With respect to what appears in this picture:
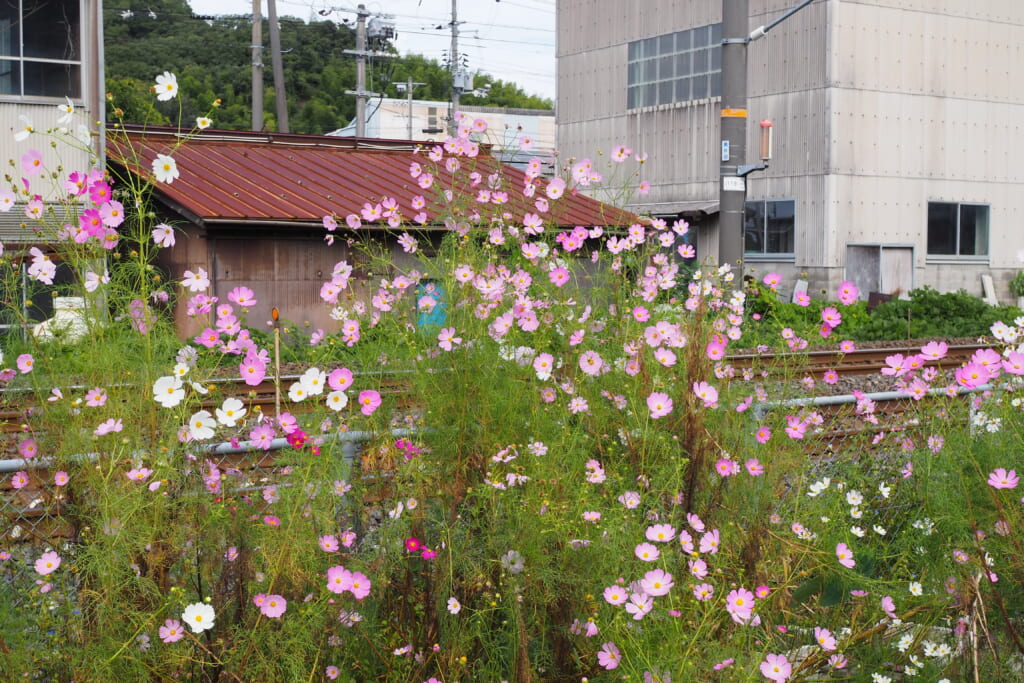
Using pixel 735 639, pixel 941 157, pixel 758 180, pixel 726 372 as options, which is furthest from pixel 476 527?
pixel 941 157

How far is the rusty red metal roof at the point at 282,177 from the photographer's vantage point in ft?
52.7

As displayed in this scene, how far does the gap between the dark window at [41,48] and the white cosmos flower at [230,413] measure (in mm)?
13663

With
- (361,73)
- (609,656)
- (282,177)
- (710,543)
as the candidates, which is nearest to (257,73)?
(361,73)

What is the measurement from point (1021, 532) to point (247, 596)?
8.69 feet

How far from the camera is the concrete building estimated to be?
76.7 feet

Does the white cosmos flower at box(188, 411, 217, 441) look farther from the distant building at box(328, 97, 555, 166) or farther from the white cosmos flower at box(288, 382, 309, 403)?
the distant building at box(328, 97, 555, 166)

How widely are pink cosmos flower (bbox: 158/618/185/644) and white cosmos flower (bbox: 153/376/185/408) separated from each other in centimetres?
62

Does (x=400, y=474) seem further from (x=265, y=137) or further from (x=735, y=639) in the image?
(x=265, y=137)

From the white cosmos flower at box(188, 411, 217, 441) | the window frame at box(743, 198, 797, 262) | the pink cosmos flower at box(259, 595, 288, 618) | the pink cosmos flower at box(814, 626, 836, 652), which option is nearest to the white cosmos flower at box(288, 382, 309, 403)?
the white cosmos flower at box(188, 411, 217, 441)

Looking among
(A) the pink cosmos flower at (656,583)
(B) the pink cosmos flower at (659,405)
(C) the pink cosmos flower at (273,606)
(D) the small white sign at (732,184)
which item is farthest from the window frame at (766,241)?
(C) the pink cosmos flower at (273,606)

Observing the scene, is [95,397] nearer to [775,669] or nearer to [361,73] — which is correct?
[775,669]

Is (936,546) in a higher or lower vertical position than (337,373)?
lower

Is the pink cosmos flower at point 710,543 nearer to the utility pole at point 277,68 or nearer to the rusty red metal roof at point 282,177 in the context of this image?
the rusty red metal roof at point 282,177

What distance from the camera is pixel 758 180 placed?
24.7 metres
